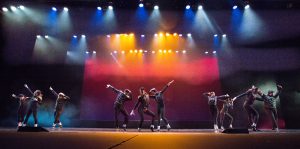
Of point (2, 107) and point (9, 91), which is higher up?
point (9, 91)

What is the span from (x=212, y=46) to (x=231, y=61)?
1.36 meters

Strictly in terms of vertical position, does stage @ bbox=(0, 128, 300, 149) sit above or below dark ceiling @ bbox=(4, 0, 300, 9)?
below

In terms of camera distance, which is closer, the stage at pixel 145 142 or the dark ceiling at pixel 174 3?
the stage at pixel 145 142

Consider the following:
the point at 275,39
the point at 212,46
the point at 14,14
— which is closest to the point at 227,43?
the point at 212,46

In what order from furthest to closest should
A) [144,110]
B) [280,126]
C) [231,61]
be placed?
1. [231,61]
2. [280,126]
3. [144,110]

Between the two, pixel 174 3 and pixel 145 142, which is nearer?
pixel 145 142

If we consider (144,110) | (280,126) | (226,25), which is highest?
(226,25)

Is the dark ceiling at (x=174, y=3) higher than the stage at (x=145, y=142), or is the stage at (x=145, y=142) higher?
the dark ceiling at (x=174, y=3)

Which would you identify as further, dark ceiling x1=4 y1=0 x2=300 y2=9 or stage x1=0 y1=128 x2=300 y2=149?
dark ceiling x1=4 y1=0 x2=300 y2=9

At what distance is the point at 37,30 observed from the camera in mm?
13867

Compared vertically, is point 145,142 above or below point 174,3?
below

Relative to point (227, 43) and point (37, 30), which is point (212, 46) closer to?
point (227, 43)

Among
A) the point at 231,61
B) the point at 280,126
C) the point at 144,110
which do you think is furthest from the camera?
the point at 231,61

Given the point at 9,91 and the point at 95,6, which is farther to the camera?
the point at 9,91
